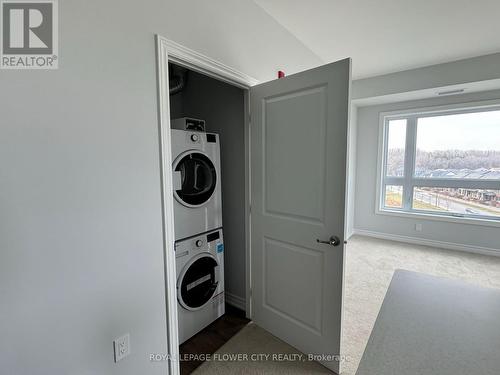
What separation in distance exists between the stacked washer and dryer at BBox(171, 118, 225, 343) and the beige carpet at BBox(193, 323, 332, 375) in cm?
35

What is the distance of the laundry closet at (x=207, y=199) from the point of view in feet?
6.51

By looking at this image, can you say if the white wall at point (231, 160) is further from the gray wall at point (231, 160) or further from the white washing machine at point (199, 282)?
the white washing machine at point (199, 282)

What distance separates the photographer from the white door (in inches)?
63.8

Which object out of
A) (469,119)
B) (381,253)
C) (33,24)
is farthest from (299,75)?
(469,119)

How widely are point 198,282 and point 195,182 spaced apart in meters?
0.86

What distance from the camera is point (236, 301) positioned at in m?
2.56

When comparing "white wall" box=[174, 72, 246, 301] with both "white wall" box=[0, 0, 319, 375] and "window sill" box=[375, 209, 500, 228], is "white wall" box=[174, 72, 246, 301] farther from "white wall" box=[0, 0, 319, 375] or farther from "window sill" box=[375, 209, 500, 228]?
"window sill" box=[375, 209, 500, 228]

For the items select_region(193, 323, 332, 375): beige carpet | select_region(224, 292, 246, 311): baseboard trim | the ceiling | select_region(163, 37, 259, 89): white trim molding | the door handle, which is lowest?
select_region(193, 323, 332, 375): beige carpet

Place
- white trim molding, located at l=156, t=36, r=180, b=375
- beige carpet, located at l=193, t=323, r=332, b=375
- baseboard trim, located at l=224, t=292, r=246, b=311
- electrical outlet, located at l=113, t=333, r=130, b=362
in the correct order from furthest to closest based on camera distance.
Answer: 1. baseboard trim, located at l=224, t=292, r=246, b=311
2. beige carpet, located at l=193, t=323, r=332, b=375
3. white trim molding, located at l=156, t=36, r=180, b=375
4. electrical outlet, located at l=113, t=333, r=130, b=362

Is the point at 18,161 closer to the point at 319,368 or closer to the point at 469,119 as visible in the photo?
the point at 319,368

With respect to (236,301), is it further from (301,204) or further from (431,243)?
(431,243)

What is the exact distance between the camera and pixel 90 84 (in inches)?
43.4

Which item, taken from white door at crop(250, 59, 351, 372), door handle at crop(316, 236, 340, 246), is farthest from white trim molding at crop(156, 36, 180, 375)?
door handle at crop(316, 236, 340, 246)

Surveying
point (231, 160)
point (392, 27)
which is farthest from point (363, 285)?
point (392, 27)
